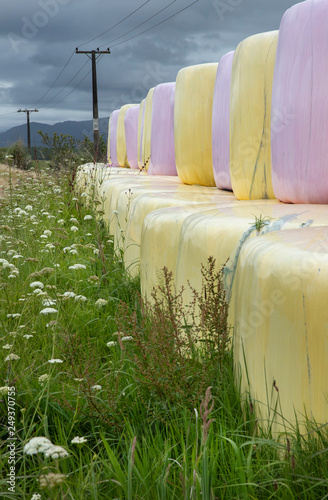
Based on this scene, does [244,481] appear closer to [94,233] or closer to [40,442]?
[40,442]

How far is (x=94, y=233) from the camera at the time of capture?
15.9 ft

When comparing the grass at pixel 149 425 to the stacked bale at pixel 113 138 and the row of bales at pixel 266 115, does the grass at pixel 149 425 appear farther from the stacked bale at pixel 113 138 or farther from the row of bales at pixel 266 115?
the stacked bale at pixel 113 138

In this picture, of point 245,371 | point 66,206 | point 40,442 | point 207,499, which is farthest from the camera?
point 66,206

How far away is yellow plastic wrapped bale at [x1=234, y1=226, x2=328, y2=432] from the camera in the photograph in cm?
125

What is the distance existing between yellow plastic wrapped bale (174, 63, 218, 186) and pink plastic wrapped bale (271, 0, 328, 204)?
1963 mm

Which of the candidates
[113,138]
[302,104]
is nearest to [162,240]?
[302,104]

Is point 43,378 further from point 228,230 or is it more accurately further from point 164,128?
point 164,128

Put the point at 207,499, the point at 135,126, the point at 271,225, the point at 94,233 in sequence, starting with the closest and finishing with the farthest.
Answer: the point at 207,499, the point at 271,225, the point at 94,233, the point at 135,126

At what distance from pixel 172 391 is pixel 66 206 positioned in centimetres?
459

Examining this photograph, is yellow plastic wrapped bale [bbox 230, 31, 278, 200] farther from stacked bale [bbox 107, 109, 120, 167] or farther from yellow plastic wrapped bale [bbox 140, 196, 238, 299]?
stacked bale [bbox 107, 109, 120, 167]

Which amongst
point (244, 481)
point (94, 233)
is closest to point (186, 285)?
point (244, 481)

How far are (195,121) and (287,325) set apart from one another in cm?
334

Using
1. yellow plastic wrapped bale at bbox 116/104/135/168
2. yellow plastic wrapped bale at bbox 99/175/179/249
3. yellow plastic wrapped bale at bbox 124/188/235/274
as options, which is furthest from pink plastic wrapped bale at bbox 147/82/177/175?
yellow plastic wrapped bale at bbox 116/104/135/168

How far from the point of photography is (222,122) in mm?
3641
